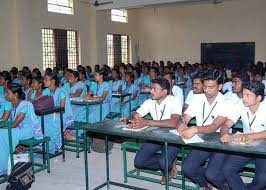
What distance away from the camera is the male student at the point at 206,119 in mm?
2959

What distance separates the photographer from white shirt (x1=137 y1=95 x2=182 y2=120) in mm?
3471

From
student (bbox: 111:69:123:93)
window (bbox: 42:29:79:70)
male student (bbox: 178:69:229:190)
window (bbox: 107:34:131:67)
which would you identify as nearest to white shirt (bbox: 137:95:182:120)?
male student (bbox: 178:69:229:190)

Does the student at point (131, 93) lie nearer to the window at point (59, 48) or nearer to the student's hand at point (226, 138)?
the window at point (59, 48)

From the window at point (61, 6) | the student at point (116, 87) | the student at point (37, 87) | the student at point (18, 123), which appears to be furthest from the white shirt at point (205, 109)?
the window at point (61, 6)

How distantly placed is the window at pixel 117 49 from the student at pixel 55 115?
293 inches

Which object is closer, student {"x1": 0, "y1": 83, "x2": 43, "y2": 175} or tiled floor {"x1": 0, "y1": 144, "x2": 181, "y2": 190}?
tiled floor {"x1": 0, "y1": 144, "x2": 181, "y2": 190}

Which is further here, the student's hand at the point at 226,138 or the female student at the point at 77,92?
the female student at the point at 77,92

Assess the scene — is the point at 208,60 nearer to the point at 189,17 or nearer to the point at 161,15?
the point at 189,17

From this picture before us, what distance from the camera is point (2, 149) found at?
3.89 meters

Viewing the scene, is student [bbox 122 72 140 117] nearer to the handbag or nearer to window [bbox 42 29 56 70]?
the handbag

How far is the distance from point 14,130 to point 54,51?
6.73 metres

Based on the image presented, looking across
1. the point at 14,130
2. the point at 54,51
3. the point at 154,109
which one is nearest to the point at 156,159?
the point at 154,109

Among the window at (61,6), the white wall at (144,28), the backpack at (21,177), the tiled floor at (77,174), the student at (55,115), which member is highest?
the window at (61,6)

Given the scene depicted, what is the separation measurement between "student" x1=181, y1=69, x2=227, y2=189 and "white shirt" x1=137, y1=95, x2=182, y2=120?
0.17 metres
